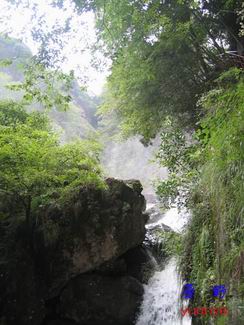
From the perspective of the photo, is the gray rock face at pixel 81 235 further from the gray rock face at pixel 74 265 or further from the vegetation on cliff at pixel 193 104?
the vegetation on cliff at pixel 193 104

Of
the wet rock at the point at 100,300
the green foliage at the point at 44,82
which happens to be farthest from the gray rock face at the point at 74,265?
the green foliage at the point at 44,82

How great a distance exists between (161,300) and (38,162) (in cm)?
396

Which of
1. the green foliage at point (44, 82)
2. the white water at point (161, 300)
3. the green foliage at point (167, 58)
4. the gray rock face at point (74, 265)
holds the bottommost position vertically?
the white water at point (161, 300)

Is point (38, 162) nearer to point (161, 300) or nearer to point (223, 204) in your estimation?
point (223, 204)

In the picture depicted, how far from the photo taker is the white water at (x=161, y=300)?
257 inches

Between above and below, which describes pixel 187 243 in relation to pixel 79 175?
below

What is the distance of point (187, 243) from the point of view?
167 inches

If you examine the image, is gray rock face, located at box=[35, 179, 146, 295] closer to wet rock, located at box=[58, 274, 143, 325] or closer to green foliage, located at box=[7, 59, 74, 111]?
wet rock, located at box=[58, 274, 143, 325]

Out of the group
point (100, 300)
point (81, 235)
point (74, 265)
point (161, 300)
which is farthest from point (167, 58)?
point (100, 300)

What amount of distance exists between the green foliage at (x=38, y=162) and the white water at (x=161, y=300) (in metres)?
2.12

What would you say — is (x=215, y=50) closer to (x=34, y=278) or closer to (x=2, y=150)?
(x=2, y=150)

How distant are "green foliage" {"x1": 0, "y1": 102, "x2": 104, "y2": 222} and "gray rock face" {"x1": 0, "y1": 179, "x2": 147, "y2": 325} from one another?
0.86 meters

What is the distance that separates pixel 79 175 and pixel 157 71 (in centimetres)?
258

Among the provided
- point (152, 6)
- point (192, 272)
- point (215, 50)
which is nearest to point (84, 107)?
point (215, 50)
